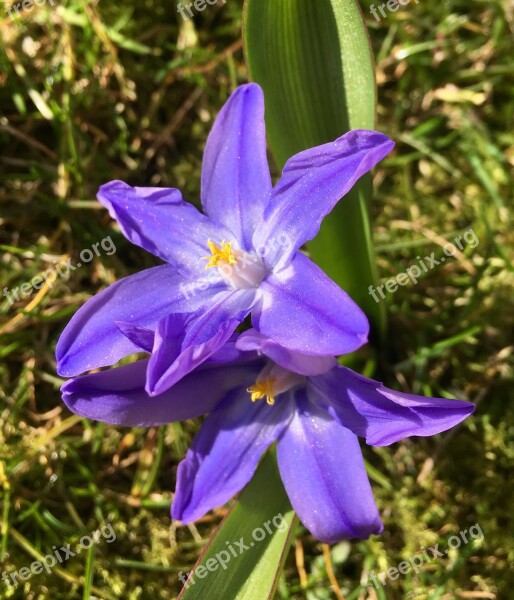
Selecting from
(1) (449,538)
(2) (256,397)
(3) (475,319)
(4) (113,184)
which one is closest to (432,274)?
(3) (475,319)

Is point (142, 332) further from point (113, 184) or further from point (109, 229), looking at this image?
point (109, 229)

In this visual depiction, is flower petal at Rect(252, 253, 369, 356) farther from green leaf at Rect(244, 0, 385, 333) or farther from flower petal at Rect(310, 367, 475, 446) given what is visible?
green leaf at Rect(244, 0, 385, 333)

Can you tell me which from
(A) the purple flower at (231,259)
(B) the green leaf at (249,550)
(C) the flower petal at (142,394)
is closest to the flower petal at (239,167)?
(A) the purple flower at (231,259)

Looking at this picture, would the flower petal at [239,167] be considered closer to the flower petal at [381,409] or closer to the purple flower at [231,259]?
the purple flower at [231,259]

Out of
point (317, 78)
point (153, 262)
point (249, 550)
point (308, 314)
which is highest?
point (317, 78)

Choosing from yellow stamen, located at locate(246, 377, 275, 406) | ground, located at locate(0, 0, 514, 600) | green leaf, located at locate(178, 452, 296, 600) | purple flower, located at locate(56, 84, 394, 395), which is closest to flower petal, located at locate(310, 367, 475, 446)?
yellow stamen, located at locate(246, 377, 275, 406)

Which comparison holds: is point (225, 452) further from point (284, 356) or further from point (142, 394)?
point (284, 356)

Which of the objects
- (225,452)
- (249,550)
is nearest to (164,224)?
(225,452)
